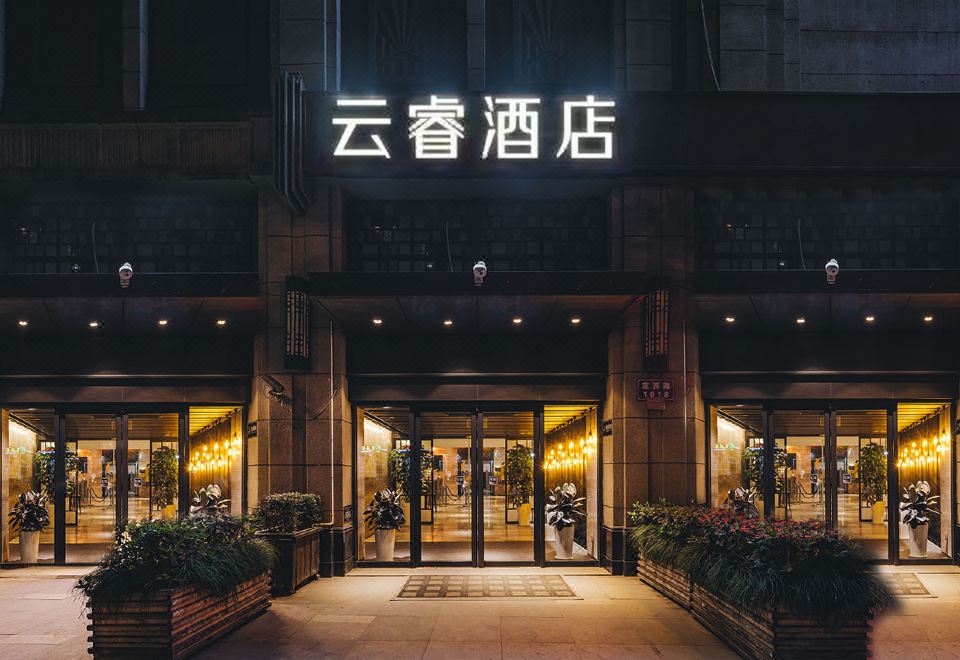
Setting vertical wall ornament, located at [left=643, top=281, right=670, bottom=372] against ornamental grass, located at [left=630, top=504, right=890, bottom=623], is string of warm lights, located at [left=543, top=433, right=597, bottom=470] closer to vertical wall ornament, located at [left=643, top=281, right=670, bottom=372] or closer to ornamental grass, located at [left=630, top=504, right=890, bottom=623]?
vertical wall ornament, located at [left=643, top=281, right=670, bottom=372]

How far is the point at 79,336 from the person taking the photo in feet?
55.4

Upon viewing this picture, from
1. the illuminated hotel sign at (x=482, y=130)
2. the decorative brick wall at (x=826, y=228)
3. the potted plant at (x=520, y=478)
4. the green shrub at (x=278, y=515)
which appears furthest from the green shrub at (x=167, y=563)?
A: the decorative brick wall at (x=826, y=228)

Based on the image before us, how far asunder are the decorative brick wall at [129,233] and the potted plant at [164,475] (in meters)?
3.65

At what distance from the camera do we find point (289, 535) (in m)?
13.5

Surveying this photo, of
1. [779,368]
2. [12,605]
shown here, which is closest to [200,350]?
[12,605]

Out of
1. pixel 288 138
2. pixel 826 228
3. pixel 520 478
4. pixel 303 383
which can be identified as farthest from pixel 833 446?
pixel 288 138

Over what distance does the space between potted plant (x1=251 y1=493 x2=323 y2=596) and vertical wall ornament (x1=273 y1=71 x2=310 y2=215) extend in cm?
537

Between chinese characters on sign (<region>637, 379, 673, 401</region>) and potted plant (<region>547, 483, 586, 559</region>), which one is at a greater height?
chinese characters on sign (<region>637, 379, 673, 401</region>)

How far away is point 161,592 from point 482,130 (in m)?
9.77

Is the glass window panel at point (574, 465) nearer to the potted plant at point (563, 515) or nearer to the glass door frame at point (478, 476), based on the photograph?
the potted plant at point (563, 515)

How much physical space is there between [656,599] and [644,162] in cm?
777

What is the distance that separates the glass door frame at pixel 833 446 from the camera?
16625 mm

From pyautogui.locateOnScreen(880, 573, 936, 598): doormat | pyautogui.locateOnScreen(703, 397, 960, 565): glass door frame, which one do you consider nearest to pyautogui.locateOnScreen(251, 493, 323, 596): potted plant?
pyautogui.locateOnScreen(703, 397, 960, 565): glass door frame

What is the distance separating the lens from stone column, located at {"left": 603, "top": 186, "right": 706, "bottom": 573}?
1589 centimetres
